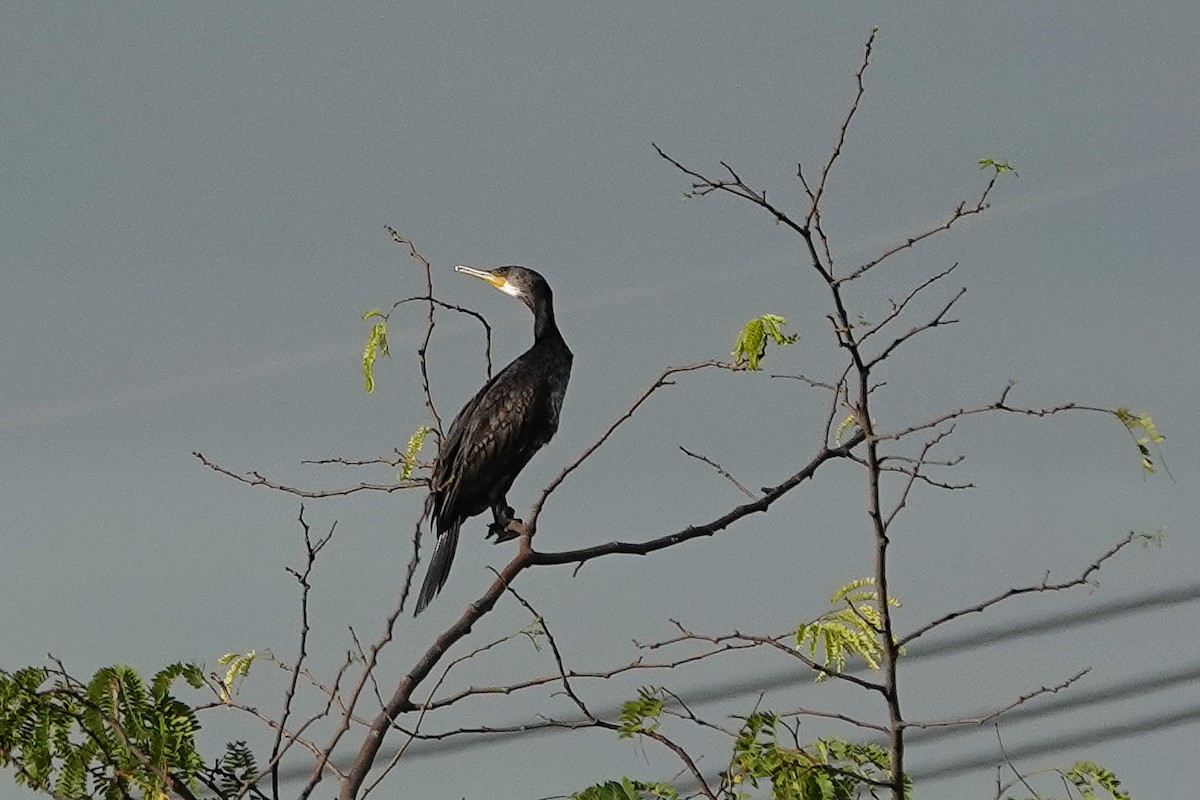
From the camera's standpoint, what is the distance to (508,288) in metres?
2.93

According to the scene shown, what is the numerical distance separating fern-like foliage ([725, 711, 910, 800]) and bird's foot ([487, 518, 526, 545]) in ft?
3.57

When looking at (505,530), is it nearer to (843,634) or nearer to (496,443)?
(496,443)

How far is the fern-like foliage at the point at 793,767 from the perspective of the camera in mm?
1293

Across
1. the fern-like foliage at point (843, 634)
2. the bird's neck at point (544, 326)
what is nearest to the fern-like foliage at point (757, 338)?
the fern-like foliage at point (843, 634)

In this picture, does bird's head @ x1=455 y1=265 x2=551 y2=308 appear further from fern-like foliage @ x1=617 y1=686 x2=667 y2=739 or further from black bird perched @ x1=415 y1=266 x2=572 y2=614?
fern-like foliage @ x1=617 y1=686 x2=667 y2=739

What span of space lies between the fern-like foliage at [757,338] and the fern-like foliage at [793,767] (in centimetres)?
34

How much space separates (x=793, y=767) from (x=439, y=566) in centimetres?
126

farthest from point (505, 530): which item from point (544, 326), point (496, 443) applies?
point (544, 326)

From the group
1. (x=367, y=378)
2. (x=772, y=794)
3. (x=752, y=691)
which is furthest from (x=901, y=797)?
(x=752, y=691)

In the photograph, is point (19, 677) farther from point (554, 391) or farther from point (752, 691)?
point (752, 691)

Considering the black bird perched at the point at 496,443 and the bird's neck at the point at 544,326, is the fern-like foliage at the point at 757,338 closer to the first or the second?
the black bird perched at the point at 496,443

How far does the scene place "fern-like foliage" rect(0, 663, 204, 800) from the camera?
1404 mm

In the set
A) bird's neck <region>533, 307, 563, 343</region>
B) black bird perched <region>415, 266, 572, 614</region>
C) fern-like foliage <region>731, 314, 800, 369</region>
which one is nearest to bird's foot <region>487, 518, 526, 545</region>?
black bird perched <region>415, 266, 572, 614</region>

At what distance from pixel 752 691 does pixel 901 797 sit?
2335mm
